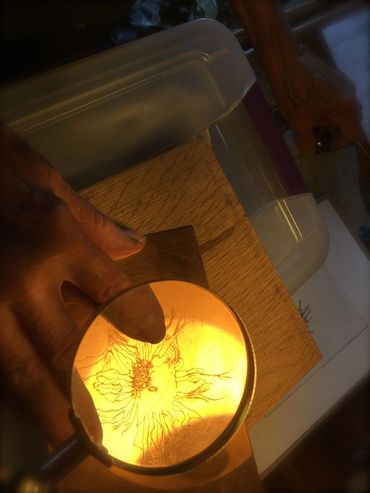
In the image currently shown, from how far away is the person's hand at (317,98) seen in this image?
29.2 inches

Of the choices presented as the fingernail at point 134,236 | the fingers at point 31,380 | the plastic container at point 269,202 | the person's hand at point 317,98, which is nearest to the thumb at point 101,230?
the fingernail at point 134,236

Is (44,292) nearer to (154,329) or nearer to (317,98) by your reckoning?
(154,329)

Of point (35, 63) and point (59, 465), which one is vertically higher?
point (35, 63)

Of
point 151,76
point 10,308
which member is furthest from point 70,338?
point 151,76

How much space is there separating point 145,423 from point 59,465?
8cm

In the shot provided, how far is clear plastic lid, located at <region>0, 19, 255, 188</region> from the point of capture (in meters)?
0.54

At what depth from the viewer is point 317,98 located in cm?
Result: 75

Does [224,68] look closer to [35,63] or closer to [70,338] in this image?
[35,63]

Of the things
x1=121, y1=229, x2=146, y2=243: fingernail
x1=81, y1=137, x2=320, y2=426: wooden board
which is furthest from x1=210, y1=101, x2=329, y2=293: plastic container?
x1=121, y1=229, x2=146, y2=243: fingernail

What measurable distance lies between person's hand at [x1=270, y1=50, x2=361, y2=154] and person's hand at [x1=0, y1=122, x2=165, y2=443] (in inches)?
20.2

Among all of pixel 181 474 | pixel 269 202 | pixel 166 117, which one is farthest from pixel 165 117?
pixel 181 474

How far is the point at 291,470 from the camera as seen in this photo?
69 cm

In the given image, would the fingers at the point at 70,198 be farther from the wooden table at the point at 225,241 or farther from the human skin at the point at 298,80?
the human skin at the point at 298,80

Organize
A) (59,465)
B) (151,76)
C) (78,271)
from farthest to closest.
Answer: (151,76) → (78,271) → (59,465)
